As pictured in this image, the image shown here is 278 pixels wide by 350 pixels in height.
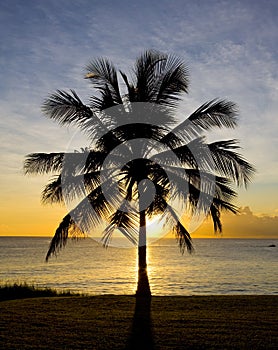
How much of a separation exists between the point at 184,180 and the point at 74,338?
6126mm

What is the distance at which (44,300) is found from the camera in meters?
13.9

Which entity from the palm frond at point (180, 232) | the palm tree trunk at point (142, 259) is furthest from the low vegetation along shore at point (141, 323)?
the palm frond at point (180, 232)

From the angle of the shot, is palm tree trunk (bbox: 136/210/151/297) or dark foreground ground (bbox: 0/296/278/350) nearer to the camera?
dark foreground ground (bbox: 0/296/278/350)

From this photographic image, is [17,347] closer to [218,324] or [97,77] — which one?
[218,324]

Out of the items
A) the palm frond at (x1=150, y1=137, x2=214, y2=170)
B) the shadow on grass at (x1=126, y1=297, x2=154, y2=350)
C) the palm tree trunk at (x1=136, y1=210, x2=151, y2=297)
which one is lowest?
the shadow on grass at (x1=126, y1=297, x2=154, y2=350)

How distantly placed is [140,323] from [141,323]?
0.02 meters

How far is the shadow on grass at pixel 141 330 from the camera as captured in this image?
327 inches

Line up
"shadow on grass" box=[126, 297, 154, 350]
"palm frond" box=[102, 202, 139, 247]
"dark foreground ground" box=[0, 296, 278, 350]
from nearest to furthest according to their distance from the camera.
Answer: "shadow on grass" box=[126, 297, 154, 350] → "dark foreground ground" box=[0, 296, 278, 350] → "palm frond" box=[102, 202, 139, 247]

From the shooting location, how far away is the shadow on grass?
327 inches

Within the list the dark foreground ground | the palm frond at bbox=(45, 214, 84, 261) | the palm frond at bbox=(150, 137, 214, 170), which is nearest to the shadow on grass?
the dark foreground ground

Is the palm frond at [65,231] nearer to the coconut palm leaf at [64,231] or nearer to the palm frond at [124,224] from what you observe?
the coconut palm leaf at [64,231]

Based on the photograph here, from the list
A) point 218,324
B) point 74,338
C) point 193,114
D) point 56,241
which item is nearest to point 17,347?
point 74,338

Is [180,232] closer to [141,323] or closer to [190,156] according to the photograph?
[190,156]

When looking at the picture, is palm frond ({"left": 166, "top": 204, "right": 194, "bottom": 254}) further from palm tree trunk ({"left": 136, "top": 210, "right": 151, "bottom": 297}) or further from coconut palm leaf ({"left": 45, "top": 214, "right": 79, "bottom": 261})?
coconut palm leaf ({"left": 45, "top": 214, "right": 79, "bottom": 261})
